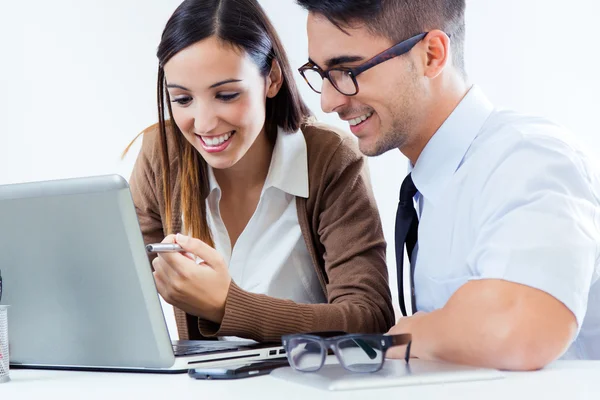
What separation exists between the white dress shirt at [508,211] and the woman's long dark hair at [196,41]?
0.46 metres

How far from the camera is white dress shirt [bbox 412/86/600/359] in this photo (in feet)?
3.77

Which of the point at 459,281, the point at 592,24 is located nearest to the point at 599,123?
the point at 592,24

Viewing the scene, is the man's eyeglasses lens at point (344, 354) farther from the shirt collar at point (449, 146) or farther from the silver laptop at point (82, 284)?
the shirt collar at point (449, 146)

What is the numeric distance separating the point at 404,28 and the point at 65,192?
2.61 feet

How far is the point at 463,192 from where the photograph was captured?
1.40 meters

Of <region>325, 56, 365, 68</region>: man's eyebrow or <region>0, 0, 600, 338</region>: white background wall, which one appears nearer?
<region>325, 56, 365, 68</region>: man's eyebrow

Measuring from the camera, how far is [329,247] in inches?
68.1

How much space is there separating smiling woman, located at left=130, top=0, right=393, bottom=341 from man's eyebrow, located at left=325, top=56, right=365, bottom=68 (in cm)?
26

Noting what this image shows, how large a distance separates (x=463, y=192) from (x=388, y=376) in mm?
545

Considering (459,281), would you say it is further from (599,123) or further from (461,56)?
(599,123)

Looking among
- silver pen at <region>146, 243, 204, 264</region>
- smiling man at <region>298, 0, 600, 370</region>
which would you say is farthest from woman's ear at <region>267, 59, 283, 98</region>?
silver pen at <region>146, 243, 204, 264</region>

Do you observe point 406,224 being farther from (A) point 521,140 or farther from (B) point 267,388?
(B) point 267,388

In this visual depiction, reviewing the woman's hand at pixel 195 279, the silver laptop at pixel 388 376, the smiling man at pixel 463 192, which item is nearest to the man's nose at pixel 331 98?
the smiling man at pixel 463 192

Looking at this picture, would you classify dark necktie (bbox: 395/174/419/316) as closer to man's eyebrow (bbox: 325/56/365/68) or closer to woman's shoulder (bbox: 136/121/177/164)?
man's eyebrow (bbox: 325/56/365/68)
